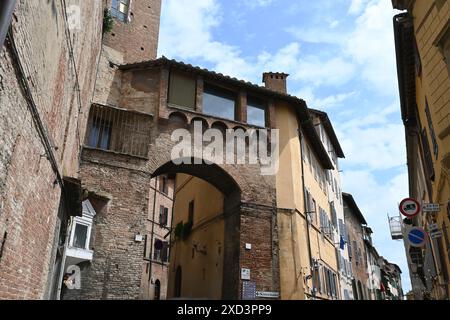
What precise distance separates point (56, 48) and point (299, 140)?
511 inches

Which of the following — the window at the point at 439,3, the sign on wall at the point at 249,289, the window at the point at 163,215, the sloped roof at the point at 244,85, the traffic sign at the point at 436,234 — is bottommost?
the sign on wall at the point at 249,289

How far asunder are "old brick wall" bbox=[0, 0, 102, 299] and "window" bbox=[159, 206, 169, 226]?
22464 millimetres

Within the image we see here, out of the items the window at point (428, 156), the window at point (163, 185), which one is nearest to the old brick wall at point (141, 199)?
the window at point (428, 156)

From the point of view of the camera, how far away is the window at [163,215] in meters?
31.2

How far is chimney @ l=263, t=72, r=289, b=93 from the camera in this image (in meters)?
20.6

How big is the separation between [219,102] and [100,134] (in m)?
5.00

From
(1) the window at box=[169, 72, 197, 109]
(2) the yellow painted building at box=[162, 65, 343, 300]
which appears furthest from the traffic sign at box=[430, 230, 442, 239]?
(1) the window at box=[169, 72, 197, 109]

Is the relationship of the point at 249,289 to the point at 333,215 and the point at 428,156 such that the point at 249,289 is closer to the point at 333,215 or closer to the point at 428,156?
the point at 428,156

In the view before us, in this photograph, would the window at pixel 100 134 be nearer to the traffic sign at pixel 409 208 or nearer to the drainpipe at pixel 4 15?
the traffic sign at pixel 409 208

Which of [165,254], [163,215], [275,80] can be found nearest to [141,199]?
[275,80]

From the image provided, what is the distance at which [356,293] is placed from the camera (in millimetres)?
28531

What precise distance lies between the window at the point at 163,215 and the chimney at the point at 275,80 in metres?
15.6

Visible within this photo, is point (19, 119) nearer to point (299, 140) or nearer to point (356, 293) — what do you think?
point (299, 140)
